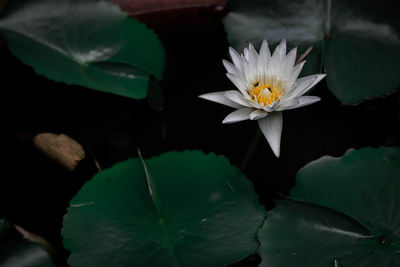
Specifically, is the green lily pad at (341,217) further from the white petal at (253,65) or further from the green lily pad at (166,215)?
the white petal at (253,65)

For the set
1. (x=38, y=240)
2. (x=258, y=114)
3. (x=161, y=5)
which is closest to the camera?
(x=258, y=114)

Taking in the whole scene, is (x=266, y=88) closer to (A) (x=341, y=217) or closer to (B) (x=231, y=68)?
(B) (x=231, y=68)

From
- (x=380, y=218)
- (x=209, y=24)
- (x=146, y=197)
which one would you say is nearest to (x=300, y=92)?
(x=380, y=218)

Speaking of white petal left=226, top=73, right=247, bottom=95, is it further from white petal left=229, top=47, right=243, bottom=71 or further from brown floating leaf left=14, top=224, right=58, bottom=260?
brown floating leaf left=14, top=224, right=58, bottom=260

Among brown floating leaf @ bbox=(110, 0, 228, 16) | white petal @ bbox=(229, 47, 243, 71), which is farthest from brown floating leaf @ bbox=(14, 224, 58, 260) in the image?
brown floating leaf @ bbox=(110, 0, 228, 16)

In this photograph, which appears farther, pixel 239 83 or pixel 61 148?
pixel 61 148

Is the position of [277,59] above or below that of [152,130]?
above

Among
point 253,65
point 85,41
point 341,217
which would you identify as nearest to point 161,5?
point 85,41
